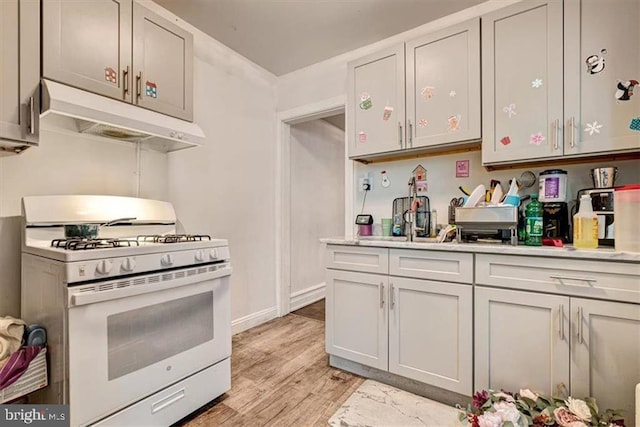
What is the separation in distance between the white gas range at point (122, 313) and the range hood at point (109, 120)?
404 mm

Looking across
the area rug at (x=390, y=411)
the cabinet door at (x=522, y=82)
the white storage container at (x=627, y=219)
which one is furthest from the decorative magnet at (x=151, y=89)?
the white storage container at (x=627, y=219)

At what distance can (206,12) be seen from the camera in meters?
2.24

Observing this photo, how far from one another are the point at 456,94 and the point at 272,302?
2.49 m

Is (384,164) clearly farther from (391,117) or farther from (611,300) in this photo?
(611,300)

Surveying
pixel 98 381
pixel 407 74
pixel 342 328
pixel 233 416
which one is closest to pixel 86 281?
pixel 98 381

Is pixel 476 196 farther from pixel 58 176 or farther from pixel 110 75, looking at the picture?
pixel 58 176

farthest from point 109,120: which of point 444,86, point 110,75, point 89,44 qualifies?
point 444,86

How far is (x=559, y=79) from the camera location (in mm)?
1618

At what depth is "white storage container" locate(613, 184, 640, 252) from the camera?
1.32 metres

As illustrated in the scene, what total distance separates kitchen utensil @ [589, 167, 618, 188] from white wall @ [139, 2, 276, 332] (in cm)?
250

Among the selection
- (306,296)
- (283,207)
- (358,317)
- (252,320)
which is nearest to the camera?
(358,317)

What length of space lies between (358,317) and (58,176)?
197 centimetres

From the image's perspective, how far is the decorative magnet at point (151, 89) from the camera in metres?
1.80

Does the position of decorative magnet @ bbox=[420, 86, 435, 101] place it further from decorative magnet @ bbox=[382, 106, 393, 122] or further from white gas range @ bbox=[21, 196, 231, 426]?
white gas range @ bbox=[21, 196, 231, 426]
